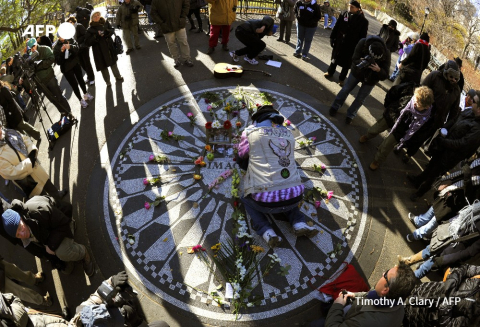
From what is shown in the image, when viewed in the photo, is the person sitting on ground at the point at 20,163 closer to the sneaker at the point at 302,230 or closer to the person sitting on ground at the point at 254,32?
the sneaker at the point at 302,230

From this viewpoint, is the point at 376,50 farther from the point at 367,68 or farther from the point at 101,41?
the point at 101,41

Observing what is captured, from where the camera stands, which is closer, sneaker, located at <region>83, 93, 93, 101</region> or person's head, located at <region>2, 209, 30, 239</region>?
person's head, located at <region>2, 209, 30, 239</region>

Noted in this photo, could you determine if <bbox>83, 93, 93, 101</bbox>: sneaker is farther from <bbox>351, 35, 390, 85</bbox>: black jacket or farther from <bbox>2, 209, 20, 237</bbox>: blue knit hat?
<bbox>351, 35, 390, 85</bbox>: black jacket

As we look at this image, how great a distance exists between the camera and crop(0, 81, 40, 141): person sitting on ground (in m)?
5.89

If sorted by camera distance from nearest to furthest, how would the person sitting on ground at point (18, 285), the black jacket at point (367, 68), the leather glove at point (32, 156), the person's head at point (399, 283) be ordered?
1. the person's head at point (399, 283)
2. the person sitting on ground at point (18, 285)
3. the leather glove at point (32, 156)
4. the black jacket at point (367, 68)

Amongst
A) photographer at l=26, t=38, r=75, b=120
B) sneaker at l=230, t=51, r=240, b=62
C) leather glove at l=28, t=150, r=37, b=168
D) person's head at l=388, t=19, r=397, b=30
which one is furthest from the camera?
sneaker at l=230, t=51, r=240, b=62

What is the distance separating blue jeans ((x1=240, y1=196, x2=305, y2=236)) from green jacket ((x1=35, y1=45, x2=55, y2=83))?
18.1ft

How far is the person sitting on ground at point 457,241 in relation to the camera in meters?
4.15

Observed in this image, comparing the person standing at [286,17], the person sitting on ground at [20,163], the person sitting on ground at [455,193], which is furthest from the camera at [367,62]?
the person sitting on ground at [20,163]

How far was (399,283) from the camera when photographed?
125 inches

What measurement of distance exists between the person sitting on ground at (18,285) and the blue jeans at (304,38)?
28.8ft

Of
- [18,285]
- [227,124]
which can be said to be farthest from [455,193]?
[18,285]

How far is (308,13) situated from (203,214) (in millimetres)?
6381

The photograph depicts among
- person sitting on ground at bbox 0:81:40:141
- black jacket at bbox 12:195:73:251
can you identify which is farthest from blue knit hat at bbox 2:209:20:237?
person sitting on ground at bbox 0:81:40:141
